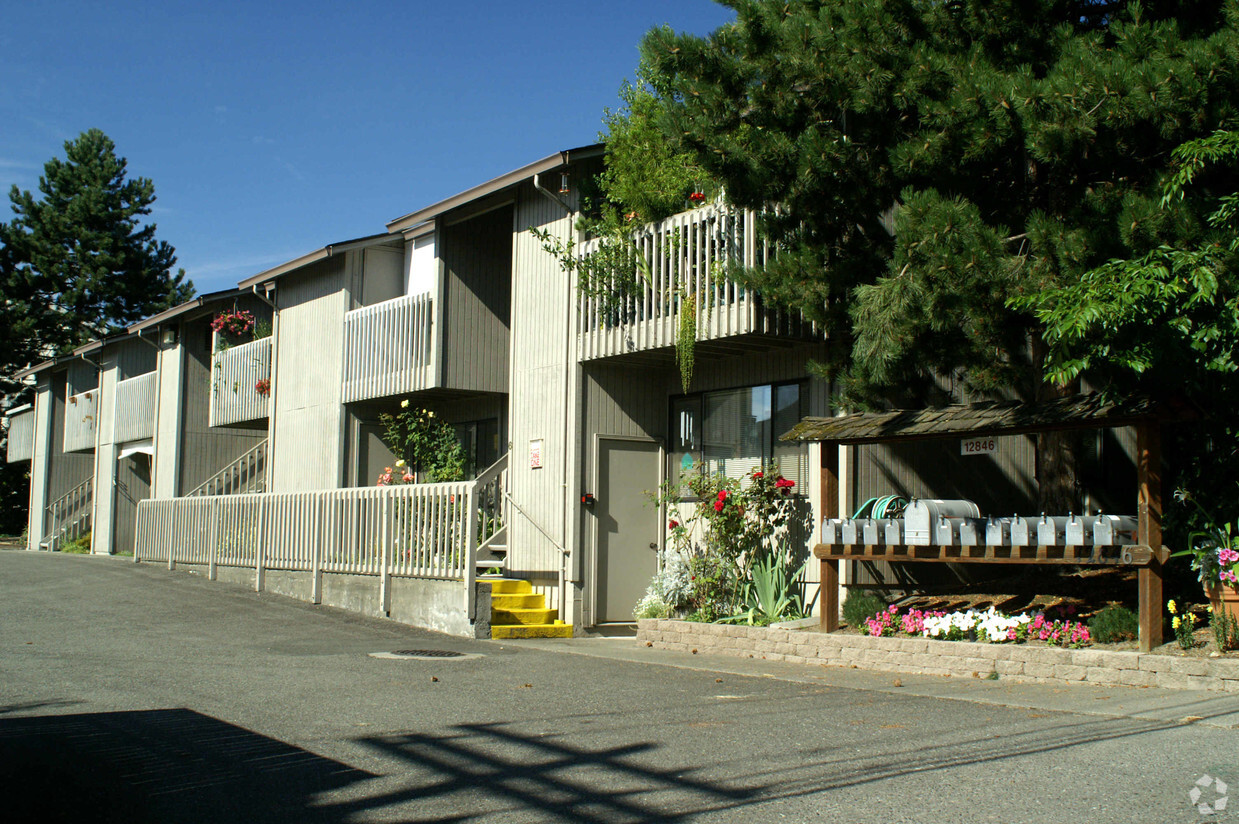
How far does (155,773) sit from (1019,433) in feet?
→ 24.2

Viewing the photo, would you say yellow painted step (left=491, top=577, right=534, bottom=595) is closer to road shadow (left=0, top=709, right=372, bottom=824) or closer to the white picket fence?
the white picket fence

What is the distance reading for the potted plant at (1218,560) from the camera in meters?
8.52

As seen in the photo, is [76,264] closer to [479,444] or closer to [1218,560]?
[479,444]

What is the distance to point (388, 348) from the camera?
18.0m

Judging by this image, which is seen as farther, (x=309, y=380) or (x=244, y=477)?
(x=244, y=477)

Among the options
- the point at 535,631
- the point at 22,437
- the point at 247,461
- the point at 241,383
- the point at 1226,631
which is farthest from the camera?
the point at 22,437

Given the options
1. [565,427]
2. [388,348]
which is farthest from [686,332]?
[388,348]

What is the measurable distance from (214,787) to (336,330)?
14.8 metres

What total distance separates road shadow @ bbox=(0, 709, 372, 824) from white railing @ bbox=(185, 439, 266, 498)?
17.9m

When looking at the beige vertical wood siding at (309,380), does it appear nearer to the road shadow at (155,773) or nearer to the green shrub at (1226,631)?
the road shadow at (155,773)

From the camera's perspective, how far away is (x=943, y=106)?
938cm

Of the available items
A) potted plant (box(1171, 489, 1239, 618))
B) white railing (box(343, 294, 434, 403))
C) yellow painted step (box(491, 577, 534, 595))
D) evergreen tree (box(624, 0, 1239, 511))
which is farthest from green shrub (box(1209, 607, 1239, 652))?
white railing (box(343, 294, 434, 403))

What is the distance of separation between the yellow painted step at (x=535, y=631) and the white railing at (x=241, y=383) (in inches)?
416

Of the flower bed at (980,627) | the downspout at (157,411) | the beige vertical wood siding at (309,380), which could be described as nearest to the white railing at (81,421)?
the downspout at (157,411)
